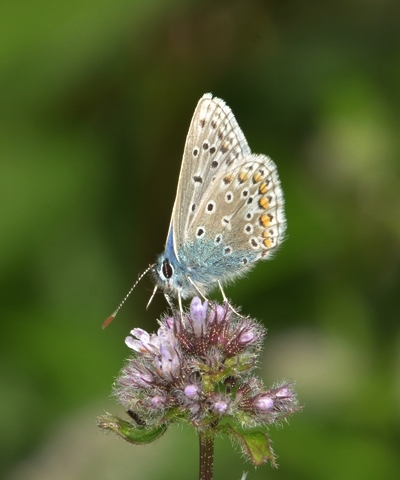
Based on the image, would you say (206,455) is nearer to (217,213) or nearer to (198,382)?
(198,382)

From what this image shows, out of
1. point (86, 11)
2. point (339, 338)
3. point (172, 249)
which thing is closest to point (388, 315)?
point (339, 338)

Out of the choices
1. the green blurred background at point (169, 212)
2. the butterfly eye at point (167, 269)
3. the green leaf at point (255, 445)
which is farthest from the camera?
the green blurred background at point (169, 212)

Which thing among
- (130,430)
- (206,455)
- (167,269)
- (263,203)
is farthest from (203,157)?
(206,455)

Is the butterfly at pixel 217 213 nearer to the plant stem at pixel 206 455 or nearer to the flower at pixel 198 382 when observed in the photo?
the flower at pixel 198 382

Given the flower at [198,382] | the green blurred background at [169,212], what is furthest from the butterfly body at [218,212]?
the green blurred background at [169,212]

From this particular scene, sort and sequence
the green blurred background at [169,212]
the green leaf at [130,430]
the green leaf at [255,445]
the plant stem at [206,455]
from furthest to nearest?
the green blurred background at [169,212]
the green leaf at [130,430]
the plant stem at [206,455]
the green leaf at [255,445]

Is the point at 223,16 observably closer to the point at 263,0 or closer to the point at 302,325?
the point at 263,0
